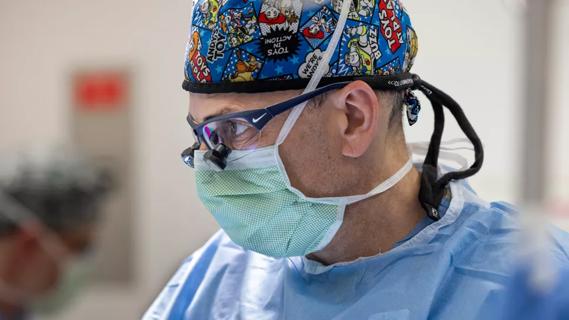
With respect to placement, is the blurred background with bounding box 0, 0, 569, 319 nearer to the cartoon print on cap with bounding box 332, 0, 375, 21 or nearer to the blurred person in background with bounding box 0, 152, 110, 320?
the blurred person in background with bounding box 0, 152, 110, 320

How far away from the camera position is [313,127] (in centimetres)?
117

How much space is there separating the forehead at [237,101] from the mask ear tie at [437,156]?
266mm

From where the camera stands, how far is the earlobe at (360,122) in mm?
1176

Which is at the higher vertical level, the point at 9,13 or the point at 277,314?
the point at 9,13

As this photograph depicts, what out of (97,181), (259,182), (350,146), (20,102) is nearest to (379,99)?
(350,146)

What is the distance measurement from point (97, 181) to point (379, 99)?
1.71 m

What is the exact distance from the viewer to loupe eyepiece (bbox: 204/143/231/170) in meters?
1.17

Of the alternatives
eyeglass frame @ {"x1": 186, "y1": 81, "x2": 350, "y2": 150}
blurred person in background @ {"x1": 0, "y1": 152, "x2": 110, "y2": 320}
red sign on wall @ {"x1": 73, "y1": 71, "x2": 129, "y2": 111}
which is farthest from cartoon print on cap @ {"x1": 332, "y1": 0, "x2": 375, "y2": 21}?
red sign on wall @ {"x1": 73, "y1": 71, "x2": 129, "y2": 111}

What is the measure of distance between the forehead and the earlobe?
0.10 metres

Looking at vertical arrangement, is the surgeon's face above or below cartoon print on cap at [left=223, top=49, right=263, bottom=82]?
below

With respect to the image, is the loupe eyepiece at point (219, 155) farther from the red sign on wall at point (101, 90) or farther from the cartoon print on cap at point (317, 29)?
the red sign on wall at point (101, 90)

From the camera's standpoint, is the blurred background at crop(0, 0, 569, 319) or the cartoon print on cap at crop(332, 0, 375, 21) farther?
the blurred background at crop(0, 0, 569, 319)

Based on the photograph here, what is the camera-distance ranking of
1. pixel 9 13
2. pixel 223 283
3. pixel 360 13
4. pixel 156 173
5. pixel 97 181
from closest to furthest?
pixel 360 13, pixel 223 283, pixel 97 181, pixel 156 173, pixel 9 13

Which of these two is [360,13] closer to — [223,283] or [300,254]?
[300,254]
